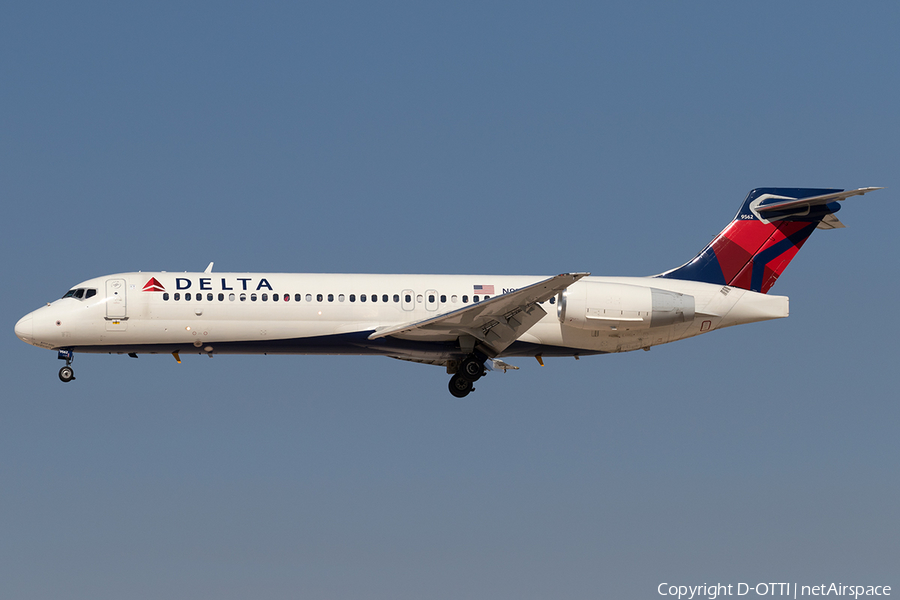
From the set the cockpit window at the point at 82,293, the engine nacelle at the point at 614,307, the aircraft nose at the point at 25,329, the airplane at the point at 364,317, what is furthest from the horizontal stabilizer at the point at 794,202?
the aircraft nose at the point at 25,329

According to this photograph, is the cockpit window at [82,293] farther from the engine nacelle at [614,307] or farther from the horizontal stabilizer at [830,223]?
the horizontal stabilizer at [830,223]

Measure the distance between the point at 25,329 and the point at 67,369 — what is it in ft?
5.21

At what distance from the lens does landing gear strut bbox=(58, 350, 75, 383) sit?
100 ft

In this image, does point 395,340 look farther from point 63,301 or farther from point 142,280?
point 63,301

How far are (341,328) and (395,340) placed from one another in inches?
61.1

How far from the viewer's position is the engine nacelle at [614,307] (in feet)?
99.7

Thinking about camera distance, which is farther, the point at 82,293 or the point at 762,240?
the point at 762,240

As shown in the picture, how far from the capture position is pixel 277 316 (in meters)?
30.1

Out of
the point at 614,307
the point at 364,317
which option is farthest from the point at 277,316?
the point at 614,307

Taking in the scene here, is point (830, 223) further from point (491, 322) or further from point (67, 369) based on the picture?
point (67, 369)

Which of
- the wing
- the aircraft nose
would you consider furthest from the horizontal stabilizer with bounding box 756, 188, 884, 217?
the aircraft nose

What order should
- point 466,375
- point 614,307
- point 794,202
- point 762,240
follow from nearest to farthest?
point 614,307 < point 466,375 < point 794,202 < point 762,240

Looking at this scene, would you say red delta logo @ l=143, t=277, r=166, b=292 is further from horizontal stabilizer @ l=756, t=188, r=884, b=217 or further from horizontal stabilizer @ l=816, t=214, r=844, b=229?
horizontal stabilizer @ l=816, t=214, r=844, b=229

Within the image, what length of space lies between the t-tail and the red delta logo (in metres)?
14.9
